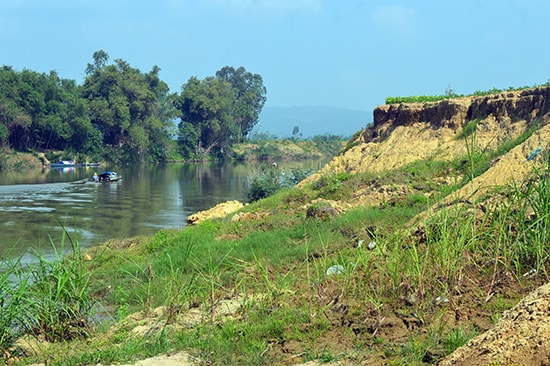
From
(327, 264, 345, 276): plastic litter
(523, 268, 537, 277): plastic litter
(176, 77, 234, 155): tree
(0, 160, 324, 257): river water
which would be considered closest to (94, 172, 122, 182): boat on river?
(0, 160, 324, 257): river water

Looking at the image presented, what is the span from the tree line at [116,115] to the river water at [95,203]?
1148 centimetres

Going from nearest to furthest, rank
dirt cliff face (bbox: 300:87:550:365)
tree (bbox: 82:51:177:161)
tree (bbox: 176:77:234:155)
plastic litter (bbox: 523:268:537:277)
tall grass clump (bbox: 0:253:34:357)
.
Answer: dirt cliff face (bbox: 300:87:550:365), plastic litter (bbox: 523:268:537:277), tall grass clump (bbox: 0:253:34:357), tree (bbox: 82:51:177:161), tree (bbox: 176:77:234:155)

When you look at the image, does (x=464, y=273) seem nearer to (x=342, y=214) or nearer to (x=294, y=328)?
(x=294, y=328)

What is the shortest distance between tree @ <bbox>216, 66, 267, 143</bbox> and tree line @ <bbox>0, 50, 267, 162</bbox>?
1.43 ft

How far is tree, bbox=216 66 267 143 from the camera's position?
100562mm

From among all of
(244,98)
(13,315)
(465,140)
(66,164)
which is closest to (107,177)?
(66,164)

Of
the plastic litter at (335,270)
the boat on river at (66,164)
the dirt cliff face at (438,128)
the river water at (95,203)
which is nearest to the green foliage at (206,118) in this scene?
the boat on river at (66,164)

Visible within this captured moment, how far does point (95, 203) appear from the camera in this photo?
3322 centimetres

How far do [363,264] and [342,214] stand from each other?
762cm

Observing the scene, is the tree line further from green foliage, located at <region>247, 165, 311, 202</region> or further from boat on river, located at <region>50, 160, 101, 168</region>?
green foliage, located at <region>247, 165, 311, 202</region>

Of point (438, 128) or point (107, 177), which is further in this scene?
point (107, 177)

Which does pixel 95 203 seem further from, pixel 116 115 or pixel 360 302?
pixel 116 115

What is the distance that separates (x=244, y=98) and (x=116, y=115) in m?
35.8

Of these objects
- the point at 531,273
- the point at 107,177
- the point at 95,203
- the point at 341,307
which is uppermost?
the point at 531,273
